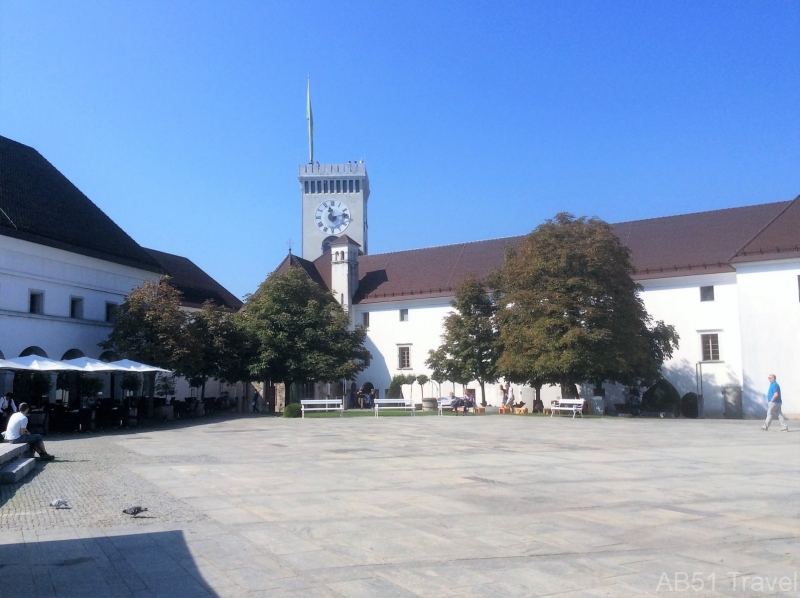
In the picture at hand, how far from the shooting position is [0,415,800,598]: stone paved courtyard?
6.27 metres

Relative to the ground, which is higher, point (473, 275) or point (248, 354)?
point (473, 275)

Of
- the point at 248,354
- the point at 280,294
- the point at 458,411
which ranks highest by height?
the point at 280,294

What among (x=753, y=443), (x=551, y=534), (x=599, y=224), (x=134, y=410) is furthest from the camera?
(x=599, y=224)

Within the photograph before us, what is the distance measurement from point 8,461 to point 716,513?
40.7 feet

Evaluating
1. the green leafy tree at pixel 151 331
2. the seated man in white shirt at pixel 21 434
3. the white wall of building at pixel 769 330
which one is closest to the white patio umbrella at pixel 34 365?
the green leafy tree at pixel 151 331

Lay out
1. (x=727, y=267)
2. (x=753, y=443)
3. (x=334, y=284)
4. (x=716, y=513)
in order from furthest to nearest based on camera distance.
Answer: (x=334, y=284), (x=727, y=267), (x=753, y=443), (x=716, y=513)

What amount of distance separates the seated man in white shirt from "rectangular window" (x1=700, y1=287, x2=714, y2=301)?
40.3 metres

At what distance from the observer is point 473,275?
46.8 m

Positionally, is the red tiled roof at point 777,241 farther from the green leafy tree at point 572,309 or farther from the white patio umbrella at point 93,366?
the white patio umbrella at point 93,366

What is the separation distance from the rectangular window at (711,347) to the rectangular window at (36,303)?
126 ft

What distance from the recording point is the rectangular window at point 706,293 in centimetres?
4538

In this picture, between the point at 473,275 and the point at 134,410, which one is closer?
the point at 134,410

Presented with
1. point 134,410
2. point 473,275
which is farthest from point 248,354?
point 473,275

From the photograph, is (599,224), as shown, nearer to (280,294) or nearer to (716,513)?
(280,294)
